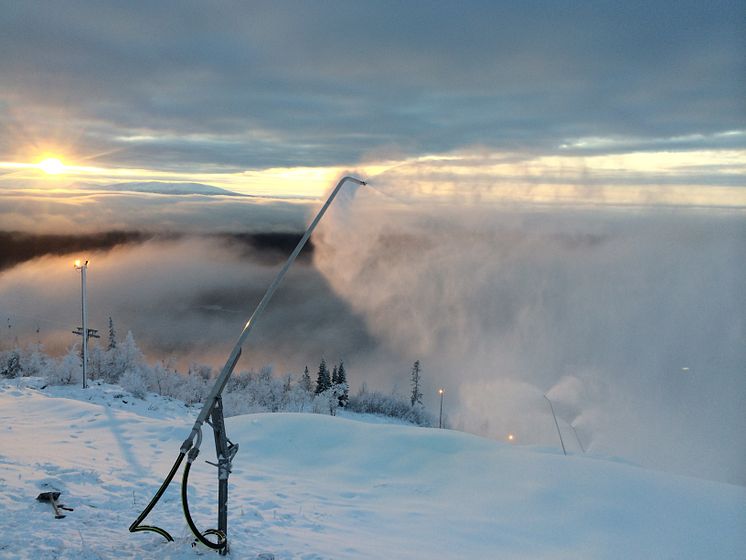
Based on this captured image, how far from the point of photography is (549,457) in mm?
16328

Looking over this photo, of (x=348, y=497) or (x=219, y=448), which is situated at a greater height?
(x=219, y=448)

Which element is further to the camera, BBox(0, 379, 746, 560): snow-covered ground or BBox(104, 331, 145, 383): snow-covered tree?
BBox(104, 331, 145, 383): snow-covered tree

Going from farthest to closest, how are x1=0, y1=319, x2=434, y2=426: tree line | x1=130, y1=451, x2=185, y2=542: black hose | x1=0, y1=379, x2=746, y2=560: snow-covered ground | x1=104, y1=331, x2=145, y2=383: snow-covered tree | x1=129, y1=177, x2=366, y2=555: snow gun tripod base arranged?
x1=104, y1=331, x2=145, y2=383: snow-covered tree → x1=0, y1=319, x2=434, y2=426: tree line → x1=0, y1=379, x2=746, y2=560: snow-covered ground → x1=129, y1=177, x2=366, y2=555: snow gun tripod base → x1=130, y1=451, x2=185, y2=542: black hose

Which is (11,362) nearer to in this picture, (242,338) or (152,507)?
(152,507)

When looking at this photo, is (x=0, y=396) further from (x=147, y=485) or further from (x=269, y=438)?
(x=147, y=485)

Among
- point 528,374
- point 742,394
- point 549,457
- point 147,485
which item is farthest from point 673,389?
point 147,485

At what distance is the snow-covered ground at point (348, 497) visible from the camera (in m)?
9.47

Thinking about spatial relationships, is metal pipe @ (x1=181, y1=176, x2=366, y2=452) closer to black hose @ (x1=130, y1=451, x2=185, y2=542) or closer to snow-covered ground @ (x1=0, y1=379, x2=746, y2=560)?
black hose @ (x1=130, y1=451, x2=185, y2=542)

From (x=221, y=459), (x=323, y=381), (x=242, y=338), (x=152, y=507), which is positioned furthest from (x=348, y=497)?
(x=323, y=381)

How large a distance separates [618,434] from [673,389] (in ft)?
180

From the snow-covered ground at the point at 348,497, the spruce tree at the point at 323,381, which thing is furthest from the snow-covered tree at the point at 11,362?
the snow-covered ground at the point at 348,497

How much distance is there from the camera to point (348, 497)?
13.7 metres

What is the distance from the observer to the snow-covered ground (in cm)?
947

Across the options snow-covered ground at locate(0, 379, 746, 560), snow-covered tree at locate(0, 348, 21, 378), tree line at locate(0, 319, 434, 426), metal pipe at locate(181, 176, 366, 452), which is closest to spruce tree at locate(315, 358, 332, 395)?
tree line at locate(0, 319, 434, 426)
